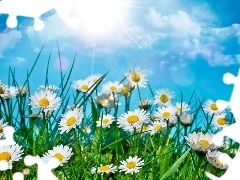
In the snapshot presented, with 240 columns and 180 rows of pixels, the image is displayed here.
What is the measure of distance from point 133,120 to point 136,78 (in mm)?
292

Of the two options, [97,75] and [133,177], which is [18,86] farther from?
[133,177]

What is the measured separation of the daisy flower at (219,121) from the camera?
165cm

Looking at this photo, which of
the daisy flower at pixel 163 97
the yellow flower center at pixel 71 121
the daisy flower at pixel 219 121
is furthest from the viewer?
the daisy flower at pixel 163 97

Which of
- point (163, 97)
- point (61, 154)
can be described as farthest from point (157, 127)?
point (61, 154)

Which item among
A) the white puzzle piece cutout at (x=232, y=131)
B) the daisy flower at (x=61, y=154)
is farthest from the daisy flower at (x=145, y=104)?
the white puzzle piece cutout at (x=232, y=131)

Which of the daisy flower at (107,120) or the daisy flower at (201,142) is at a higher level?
the daisy flower at (107,120)

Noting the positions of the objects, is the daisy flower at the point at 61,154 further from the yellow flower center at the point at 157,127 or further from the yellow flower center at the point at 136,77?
the yellow flower center at the point at 136,77

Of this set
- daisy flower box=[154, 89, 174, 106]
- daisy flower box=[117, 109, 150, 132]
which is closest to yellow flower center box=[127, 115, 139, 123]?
daisy flower box=[117, 109, 150, 132]

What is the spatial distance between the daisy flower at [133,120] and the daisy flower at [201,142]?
0.33 meters

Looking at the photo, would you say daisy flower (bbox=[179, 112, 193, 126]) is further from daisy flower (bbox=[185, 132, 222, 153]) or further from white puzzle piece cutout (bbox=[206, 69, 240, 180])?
white puzzle piece cutout (bbox=[206, 69, 240, 180])

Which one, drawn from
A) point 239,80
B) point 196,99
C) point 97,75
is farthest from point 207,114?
point 239,80

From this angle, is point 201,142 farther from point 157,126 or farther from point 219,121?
point 219,121

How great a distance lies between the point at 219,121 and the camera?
165cm

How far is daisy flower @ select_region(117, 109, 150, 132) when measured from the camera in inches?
55.8
